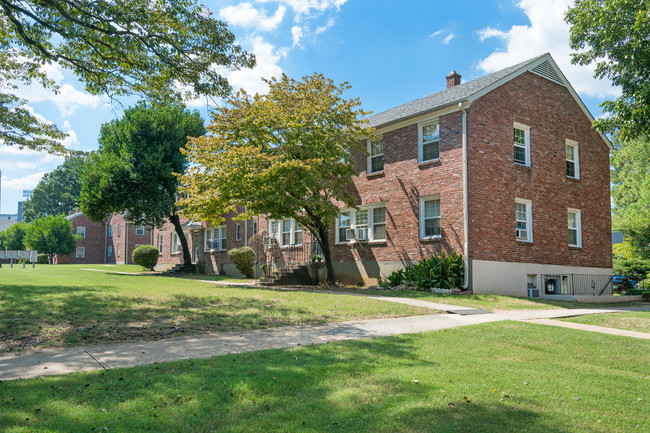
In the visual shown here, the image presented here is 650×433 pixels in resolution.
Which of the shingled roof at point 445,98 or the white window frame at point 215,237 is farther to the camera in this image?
the white window frame at point 215,237

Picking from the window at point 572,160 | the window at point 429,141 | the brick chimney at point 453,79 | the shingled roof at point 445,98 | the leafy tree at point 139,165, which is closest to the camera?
the shingled roof at point 445,98

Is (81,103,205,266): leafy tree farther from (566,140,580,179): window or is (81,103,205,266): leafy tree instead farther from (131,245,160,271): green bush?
(566,140,580,179): window

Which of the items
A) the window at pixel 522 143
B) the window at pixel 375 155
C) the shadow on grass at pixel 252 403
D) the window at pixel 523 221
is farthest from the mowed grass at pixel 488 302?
the shadow on grass at pixel 252 403

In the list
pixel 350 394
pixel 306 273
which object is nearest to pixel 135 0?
pixel 350 394

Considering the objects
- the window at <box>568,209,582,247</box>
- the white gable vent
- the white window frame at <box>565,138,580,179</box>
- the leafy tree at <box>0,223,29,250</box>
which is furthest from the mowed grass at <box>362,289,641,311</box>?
the leafy tree at <box>0,223,29,250</box>

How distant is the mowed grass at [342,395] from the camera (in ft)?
13.0

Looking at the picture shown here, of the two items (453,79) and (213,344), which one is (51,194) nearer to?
(453,79)

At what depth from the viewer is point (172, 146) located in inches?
1075

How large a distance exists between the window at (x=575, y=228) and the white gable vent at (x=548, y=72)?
5.61m

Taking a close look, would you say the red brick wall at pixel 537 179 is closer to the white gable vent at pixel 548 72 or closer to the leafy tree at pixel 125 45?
the white gable vent at pixel 548 72

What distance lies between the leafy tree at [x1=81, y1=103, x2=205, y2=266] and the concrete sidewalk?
20.3m

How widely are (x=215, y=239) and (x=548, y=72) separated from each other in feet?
68.9

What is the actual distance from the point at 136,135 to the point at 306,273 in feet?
43.9

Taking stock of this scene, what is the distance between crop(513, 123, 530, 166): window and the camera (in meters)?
18.4
